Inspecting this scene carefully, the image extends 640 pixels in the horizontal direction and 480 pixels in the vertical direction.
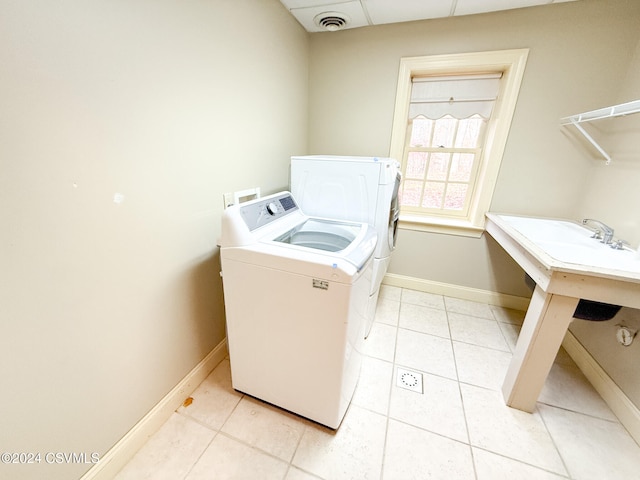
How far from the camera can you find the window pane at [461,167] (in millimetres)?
2303

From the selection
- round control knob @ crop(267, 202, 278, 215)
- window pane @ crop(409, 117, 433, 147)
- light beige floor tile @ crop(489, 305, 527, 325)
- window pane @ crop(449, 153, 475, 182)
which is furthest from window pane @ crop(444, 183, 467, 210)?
round control knob @ crop(267, 202, 278, 215)

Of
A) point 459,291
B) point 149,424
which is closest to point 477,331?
point 459,291

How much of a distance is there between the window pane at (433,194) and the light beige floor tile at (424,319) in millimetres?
1027

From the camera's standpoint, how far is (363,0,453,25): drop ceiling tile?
1720mm

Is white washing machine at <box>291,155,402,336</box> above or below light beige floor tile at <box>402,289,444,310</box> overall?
above

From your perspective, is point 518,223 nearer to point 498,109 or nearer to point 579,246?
point 579,246

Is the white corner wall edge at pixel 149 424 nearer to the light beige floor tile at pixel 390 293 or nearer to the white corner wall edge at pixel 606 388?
the light beige floor tile at pixel 390 293

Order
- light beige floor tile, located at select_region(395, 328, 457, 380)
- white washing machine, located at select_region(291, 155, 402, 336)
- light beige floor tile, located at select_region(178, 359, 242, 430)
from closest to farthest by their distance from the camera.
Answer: light beige floor tile, located at select_region(178, 359, 242, 430)
white washing machine, located at select_region(291, 155, 402, 336)
light beige floor tile, located at select_region(395, 328, 457, 380)

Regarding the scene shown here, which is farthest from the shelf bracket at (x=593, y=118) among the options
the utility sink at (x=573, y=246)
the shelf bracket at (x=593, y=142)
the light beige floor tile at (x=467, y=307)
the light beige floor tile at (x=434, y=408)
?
the light beige floor tile at (x=434, y=408)

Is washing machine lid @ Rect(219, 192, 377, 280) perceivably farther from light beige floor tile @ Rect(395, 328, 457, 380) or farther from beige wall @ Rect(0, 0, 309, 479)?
light beige floor tile @ Rect(395, 328, 457, 380)

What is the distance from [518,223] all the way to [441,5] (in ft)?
5.48

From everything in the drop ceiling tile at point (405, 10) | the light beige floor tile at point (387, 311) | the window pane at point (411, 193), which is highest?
the drop ceiling tile at point (405, 10)

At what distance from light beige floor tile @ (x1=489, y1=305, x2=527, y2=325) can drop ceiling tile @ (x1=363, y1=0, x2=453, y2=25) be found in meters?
2.49

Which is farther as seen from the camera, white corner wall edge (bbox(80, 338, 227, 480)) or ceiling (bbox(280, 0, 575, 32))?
ceiling (bbox(280, 0, 575, 32))
